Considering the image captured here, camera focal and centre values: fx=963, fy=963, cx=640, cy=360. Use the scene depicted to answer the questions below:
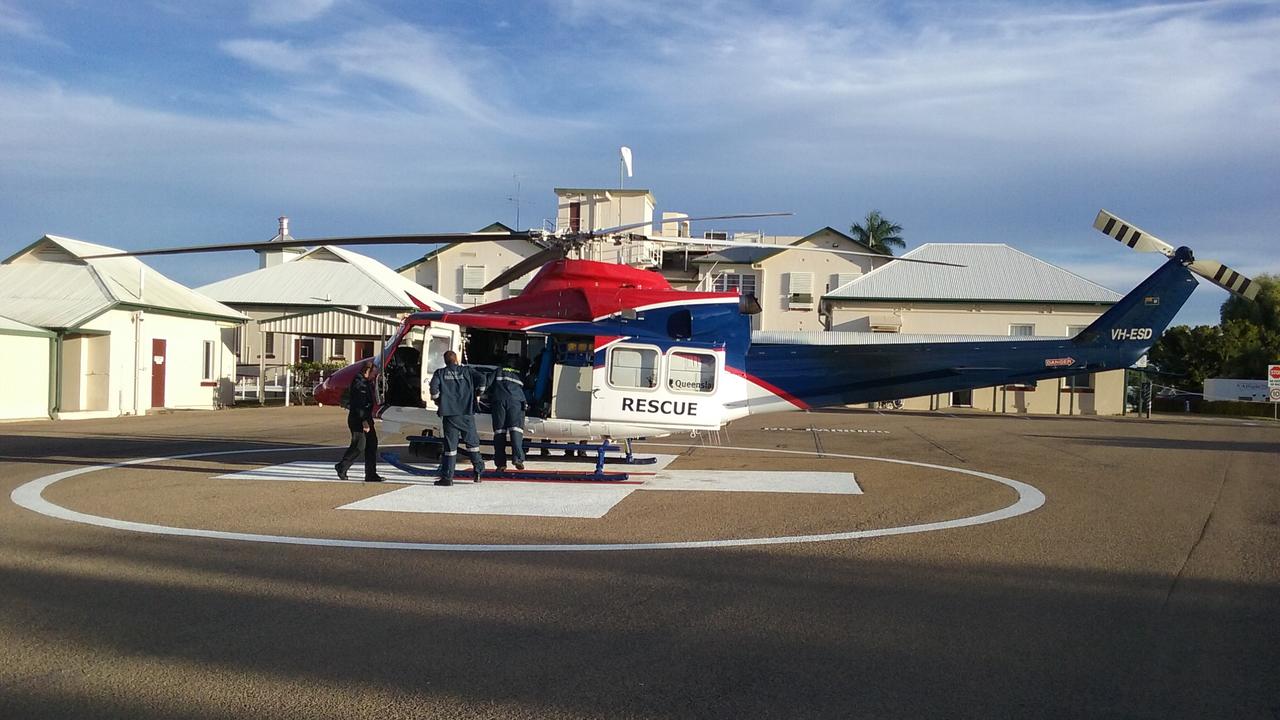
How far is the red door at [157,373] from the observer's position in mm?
31391

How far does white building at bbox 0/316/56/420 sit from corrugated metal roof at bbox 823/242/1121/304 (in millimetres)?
33012

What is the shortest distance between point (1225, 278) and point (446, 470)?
11664mm

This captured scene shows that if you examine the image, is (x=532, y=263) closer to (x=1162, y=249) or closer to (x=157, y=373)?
(x=1162, y=249)

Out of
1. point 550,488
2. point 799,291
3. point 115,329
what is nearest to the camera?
point 550,488

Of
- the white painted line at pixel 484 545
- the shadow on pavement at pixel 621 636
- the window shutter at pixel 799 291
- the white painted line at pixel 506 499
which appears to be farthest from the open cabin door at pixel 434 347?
the window shutter at pixel 799 291

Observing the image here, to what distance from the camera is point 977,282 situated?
47.6 meters

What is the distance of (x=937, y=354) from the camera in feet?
49.4

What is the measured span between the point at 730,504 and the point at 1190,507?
5775 mm

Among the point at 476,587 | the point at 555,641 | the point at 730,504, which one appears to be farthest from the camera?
the point at 730,504

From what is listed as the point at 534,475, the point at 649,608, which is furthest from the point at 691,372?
the point at 649,608

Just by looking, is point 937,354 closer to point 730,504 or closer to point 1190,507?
point 1190,507

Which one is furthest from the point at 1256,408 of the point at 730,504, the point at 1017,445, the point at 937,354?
the point at 730,504

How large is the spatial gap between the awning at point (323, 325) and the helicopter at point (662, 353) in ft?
73.2

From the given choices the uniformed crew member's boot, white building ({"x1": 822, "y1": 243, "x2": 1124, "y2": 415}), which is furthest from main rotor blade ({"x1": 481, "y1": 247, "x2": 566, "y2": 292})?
white building ({"x1": 822, "y1": 243, "x2": 1124, "y2": 415})
